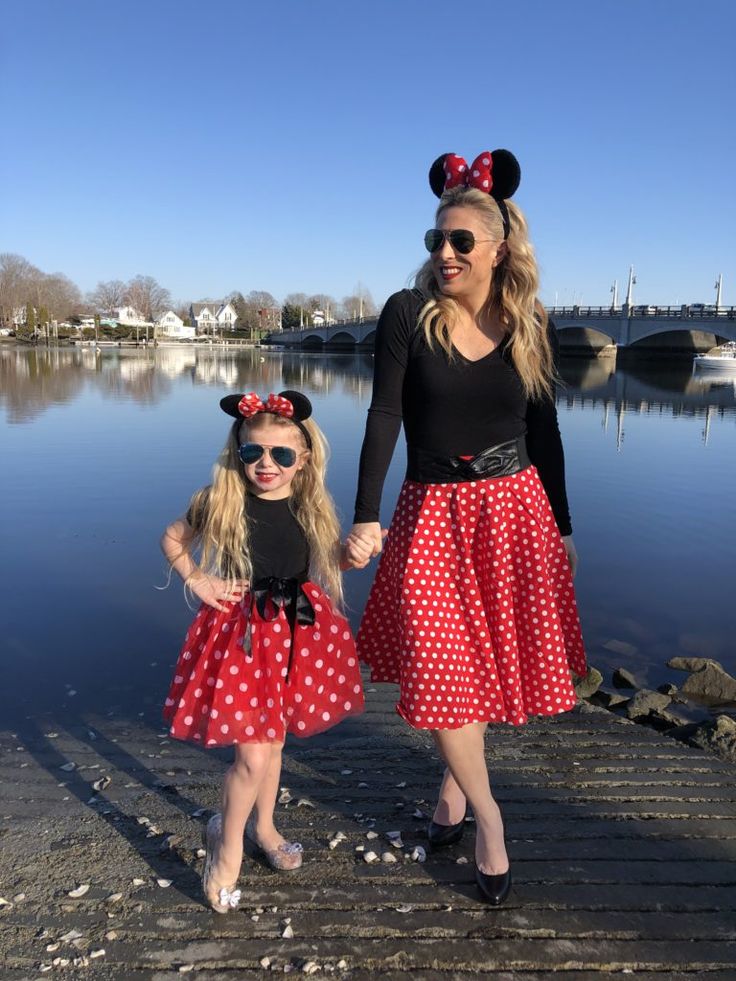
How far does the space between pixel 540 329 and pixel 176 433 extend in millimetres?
15566

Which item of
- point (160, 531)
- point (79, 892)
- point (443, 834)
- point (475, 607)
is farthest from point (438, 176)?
point (160, 531)

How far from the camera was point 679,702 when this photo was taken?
586 cm

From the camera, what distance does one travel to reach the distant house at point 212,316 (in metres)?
117

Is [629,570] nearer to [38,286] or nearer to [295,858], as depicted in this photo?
[295,858]

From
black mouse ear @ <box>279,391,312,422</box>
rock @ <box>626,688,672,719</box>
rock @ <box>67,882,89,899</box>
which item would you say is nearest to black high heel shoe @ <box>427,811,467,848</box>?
rock @ <box>67,882,89,899</box>

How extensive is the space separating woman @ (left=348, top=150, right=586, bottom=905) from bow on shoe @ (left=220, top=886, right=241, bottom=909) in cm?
79

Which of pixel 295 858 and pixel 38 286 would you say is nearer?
pixel 295 858

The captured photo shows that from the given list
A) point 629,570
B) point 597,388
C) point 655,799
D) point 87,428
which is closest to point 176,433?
point 87,428

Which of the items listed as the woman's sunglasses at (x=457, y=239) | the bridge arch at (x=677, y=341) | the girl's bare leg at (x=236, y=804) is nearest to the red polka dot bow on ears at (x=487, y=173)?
the woman's sunglasses at (x=457, y=239)

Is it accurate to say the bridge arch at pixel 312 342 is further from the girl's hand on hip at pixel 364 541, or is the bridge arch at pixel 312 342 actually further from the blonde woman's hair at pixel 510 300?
the girl's hand on hip at pixel 364 541

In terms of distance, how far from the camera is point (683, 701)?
5883mm

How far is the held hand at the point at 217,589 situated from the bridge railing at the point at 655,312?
150ft

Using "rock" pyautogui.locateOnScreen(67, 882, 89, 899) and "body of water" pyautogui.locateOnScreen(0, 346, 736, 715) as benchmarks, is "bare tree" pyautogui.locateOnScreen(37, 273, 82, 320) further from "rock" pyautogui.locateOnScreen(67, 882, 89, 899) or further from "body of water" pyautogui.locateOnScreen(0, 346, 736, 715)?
"rock" pyautogui.locateOnScreen(67, 882, 89, 899)

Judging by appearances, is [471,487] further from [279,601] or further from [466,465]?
[279,601]
